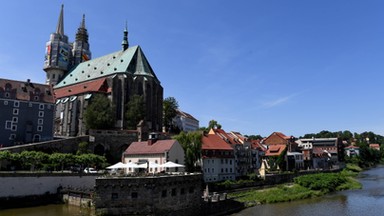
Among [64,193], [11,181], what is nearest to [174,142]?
[64,193]

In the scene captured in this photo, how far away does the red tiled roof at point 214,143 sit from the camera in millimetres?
67875

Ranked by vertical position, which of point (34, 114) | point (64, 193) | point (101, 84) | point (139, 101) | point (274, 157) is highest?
point (101, 84)

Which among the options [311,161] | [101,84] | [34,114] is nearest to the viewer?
[34,114]

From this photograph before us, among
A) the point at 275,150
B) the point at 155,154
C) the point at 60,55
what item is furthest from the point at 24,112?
the point at 275,150

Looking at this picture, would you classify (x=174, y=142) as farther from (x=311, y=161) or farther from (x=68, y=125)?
(x=311, y=161)

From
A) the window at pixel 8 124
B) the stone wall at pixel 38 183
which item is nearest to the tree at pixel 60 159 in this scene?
the stone wall at pixel 38 183

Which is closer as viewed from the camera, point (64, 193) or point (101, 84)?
point (64, 193)

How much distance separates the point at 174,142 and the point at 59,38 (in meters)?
87.7

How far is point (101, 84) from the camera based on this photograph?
9844 centimetres

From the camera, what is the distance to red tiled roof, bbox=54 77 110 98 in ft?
319

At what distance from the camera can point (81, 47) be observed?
13312cm

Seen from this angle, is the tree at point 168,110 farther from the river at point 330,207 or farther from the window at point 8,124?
the river at point 330,207

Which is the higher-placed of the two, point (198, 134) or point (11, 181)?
point (198, 134)

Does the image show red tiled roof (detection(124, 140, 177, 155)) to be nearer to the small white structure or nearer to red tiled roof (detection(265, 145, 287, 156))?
the small white structure
